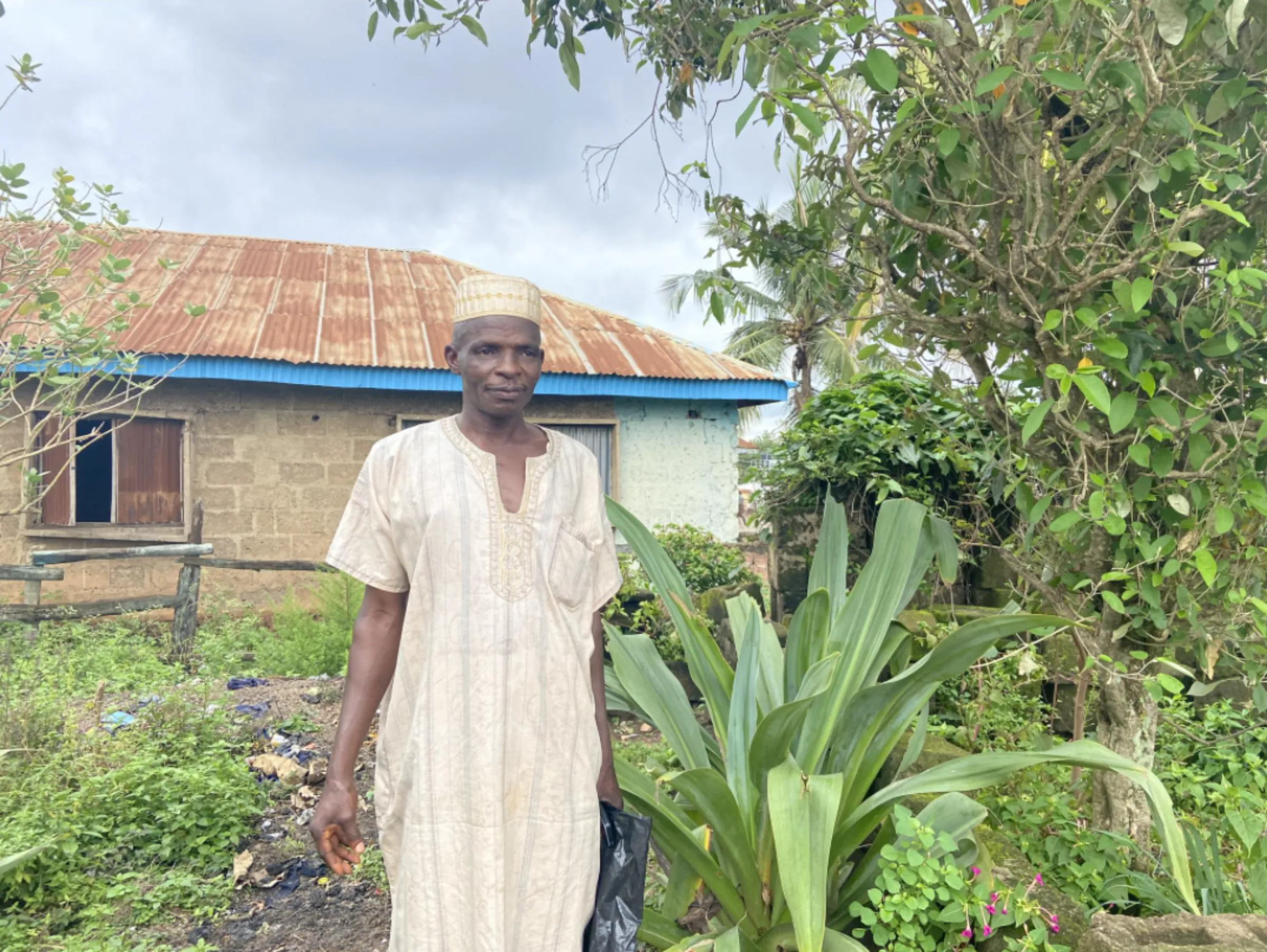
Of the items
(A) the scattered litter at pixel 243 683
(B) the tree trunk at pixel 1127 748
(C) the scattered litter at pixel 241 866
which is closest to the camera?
(B) the tree trunk at pixel 1127 748

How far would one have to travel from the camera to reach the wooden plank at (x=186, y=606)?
634cm

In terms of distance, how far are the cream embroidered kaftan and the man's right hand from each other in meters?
0.07

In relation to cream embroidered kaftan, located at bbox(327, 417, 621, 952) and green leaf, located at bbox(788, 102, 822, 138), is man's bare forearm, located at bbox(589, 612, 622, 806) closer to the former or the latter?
cream embroidered kaftan, located at bbox(327, 417, 621, 952)

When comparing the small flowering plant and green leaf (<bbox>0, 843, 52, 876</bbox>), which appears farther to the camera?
green leaf (<bbox>0, 843, 52, 876</bbox>)

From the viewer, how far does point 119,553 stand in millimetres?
6270

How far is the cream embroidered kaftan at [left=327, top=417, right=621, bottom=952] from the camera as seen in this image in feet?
5.51

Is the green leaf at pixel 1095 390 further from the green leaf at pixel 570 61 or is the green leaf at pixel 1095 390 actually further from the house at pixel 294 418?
the house at pixel 294 418

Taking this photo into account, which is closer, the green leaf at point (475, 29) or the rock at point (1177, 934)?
the rock at point (1177, 934)

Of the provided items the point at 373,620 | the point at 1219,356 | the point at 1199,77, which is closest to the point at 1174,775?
the point at 1219,356

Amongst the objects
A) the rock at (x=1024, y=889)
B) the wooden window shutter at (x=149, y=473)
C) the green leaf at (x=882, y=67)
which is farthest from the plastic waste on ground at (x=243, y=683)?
the green leaf at (x=882, y=67)

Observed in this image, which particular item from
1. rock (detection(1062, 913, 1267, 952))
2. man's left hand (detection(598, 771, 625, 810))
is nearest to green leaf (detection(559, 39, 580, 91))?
man's left hand (detection(598, 771, 625, 810))

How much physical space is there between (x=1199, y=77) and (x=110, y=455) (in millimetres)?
8743

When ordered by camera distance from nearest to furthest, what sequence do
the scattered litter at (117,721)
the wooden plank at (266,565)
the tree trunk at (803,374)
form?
the scattered litter at (117,721) → the wooden plank at (266,565) → the tree trunk at (803,374)

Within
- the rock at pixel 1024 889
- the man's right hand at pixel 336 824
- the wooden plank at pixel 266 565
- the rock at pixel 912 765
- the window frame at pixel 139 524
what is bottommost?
the rock at pixel 1024 889
